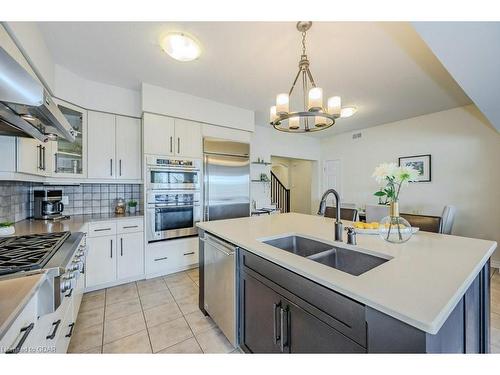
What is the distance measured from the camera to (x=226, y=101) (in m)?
3.31

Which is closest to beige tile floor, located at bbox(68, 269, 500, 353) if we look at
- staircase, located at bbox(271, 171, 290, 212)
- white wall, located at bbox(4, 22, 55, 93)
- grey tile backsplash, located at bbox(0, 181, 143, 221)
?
grey tile backsplash, located at bbox(0, 181, 143, 221)

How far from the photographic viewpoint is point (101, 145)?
9.03ft

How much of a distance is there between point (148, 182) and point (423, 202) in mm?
4692

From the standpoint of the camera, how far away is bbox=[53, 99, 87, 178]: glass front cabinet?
2.42 meters

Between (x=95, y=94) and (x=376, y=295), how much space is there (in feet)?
11.4

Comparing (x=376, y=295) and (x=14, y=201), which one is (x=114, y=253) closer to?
(x=14, y=201)

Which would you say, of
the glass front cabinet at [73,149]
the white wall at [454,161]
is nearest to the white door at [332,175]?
the white wall at [454,161]

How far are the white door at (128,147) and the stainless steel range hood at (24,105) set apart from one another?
4.15 feet

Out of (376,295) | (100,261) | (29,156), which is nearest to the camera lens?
(376,295)

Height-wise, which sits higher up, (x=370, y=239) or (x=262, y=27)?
(x=262, y=27)

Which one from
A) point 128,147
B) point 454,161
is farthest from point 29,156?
point 454,161

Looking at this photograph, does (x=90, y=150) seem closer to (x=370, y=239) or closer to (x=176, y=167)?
(x=176, y=167)

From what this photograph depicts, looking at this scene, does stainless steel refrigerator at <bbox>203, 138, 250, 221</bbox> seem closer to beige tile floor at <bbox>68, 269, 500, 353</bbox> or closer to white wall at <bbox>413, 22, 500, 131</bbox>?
beige tile floor at <bbox>68, 269, 500, 353</bbox>
